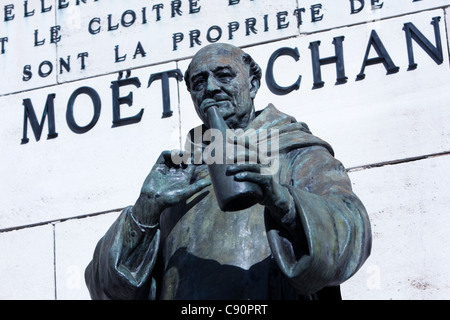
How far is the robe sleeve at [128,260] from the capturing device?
823cm

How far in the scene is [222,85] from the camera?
8711 millimetres

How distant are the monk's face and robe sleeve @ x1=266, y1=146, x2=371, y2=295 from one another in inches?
25.1

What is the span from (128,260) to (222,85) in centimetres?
99

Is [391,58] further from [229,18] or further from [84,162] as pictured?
[84,162]

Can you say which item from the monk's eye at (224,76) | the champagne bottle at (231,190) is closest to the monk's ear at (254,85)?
the monk's eye at (224,76)

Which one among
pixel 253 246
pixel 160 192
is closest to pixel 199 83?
pixel 160 192

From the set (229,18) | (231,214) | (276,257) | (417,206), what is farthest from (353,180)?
(276,257)

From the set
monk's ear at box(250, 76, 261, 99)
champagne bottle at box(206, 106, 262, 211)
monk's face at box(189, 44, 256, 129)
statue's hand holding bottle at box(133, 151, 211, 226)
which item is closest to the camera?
champagne bottle at box(206, 106, 262, 211)

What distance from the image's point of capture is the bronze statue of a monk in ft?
25.5

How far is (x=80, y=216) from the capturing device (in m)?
10.7

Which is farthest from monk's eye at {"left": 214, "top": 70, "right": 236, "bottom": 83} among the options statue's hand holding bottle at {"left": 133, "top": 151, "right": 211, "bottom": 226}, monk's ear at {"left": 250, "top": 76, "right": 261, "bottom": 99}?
statue's hand holding bottle at {"left": 133, "top": 151, "right": 211, "bottom": 226}

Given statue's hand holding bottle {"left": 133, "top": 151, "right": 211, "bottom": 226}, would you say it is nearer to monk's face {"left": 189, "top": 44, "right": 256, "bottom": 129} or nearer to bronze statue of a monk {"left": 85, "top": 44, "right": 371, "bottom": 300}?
bronze statue of a monk {"left": 85, "top": 44, "right": 371, "bottom": 300}

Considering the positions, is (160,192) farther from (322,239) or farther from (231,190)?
(322,239)

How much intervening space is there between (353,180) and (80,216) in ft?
5.21
